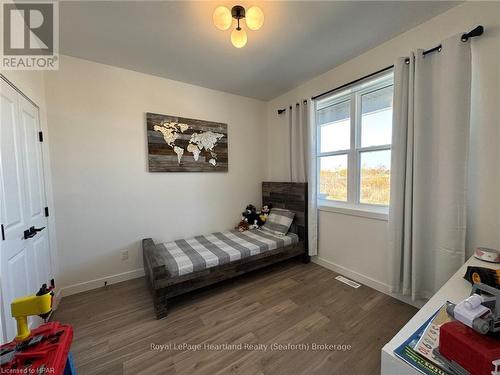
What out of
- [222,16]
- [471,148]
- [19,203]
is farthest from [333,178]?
[19,203]

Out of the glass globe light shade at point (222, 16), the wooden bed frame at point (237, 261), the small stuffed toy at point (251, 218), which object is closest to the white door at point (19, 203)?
the wooden bed frame at point (237, 261)

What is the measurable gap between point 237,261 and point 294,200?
1.24 meters

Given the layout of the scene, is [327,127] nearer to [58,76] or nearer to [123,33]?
[123,33]

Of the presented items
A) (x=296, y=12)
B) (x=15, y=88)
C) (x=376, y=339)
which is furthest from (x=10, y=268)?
(x=296, y=12)

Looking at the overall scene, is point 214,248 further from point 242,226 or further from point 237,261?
point 242,226

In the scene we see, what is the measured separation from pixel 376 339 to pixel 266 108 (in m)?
3.44

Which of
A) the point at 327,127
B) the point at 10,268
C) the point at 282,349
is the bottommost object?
the point at 282,349

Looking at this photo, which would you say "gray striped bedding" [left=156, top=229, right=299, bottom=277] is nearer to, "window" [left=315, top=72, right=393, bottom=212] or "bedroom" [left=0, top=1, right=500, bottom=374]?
"bedroom" [left=0, top=1, right=500, bottom=374]

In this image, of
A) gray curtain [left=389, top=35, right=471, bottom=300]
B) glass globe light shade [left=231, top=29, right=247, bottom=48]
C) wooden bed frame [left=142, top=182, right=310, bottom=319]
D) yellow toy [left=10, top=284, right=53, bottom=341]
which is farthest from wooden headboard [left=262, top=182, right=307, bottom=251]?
yellow toy [left=10, top=284, right=53, bottom=341]

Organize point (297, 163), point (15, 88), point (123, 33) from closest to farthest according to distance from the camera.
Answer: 1. point (15, 88)
2. point (123, 33)
3. point (297, 163)

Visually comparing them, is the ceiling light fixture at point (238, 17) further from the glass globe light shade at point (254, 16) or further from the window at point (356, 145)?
the window at point (356, 145)

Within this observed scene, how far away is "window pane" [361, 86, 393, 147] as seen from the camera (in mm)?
2199

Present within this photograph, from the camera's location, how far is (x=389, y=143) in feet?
7.09

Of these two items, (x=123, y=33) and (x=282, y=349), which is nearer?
(x=282, y=349)
